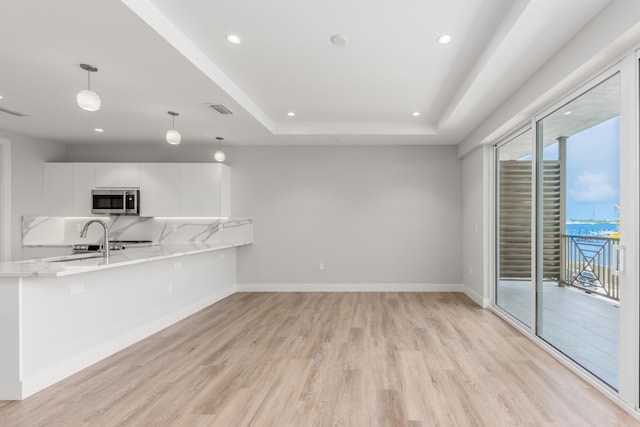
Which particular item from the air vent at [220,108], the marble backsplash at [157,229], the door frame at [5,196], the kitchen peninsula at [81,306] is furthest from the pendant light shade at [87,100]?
the door frame at [5,196]

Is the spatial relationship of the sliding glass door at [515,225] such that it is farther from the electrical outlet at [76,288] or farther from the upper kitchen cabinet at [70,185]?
the upper kitchen cabinet at [70,185]

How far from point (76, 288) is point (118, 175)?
3.39 meters

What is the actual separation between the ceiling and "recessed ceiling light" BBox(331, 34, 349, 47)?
5 centimetres

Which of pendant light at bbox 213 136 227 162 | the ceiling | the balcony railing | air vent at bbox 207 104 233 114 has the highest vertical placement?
the ceiling

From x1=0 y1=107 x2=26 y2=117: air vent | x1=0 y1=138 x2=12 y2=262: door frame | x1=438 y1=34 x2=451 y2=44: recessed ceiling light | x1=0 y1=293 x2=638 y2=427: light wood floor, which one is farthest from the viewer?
x1=0 y1=138 x2=12 y2=262: door frame

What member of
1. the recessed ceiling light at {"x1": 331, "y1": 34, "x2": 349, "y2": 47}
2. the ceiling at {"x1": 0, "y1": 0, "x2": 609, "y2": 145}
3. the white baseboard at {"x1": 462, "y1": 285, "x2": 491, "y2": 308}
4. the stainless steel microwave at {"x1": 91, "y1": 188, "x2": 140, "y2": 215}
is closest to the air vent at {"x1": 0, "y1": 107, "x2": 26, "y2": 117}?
the ceiling at {"x1": 0, "y1": 0, "x2": 609, "y2": 145}

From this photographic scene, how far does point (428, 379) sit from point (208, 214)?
431cm

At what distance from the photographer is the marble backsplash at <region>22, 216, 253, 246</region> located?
5.90 m

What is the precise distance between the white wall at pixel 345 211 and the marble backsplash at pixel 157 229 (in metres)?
0.33

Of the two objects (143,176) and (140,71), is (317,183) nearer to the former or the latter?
(143,176)

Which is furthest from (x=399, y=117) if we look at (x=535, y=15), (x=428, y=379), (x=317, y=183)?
(x=428, y=379)

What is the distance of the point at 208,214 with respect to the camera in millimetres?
5672

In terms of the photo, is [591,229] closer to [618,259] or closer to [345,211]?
[618,259]

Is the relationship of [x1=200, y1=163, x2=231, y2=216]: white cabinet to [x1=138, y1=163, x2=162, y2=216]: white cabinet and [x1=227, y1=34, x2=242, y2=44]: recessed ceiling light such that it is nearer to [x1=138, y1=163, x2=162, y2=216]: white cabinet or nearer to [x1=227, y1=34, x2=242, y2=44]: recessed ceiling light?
[x1=138, y1=163, x2=162, y2=216]: white cabinet
